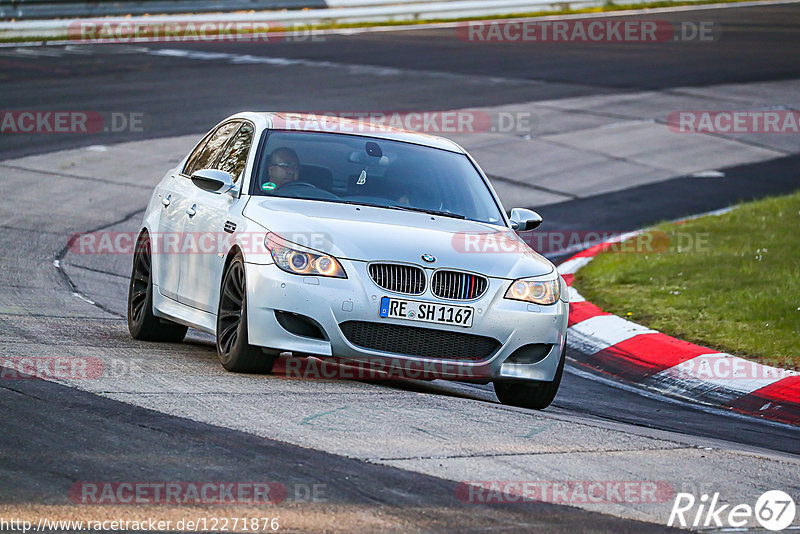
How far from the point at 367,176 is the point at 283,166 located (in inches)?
21.0

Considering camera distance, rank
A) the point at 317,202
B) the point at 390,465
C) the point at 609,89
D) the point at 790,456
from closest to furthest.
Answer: the point at 390,465
the point at 790,456
the point at 317,202
the point at 609,89

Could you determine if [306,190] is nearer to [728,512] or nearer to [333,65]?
[728,512]

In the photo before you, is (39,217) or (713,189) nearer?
(39,217)

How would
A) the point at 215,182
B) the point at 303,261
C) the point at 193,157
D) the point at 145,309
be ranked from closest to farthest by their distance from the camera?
the point at 303,261 → the point at 215,182 → the point at 145,309 → the point at 193,157

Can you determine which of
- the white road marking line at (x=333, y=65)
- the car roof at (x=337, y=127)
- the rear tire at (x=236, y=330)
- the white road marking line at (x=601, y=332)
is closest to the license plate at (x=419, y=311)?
the rear tire at (x=236, y=330)

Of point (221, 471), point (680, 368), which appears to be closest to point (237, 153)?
point (680, 368)

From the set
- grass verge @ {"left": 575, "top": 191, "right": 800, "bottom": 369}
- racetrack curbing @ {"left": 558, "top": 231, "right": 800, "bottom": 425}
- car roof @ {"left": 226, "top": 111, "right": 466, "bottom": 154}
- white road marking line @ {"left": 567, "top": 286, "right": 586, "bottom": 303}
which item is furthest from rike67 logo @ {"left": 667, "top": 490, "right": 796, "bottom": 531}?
white road marking line @ {"left": 567, "top": 286, "right": 586, "bottom": 303}

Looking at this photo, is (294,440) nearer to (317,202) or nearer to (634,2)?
(317,202)

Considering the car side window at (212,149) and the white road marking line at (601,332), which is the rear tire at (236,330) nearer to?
the car side window at (212,149)

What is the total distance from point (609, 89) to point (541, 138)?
5350 mm

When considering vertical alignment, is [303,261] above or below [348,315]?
above

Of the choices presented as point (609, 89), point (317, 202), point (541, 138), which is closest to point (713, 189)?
point (541, 138)

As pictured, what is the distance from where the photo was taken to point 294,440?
566 cm

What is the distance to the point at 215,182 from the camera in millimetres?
7953
